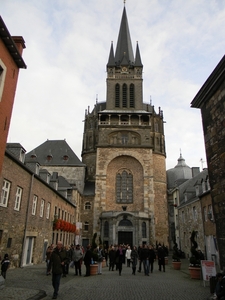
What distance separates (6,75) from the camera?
1035 centimetres

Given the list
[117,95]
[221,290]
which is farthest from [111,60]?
[221,290]

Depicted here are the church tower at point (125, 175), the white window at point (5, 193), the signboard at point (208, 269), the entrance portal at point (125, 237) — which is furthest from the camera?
the church tower at point (125, 175)

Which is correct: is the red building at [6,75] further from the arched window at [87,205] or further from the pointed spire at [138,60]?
the pointed spire at [138,60]

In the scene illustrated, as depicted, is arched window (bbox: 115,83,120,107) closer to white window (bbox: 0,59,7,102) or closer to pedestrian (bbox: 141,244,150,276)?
pedestrian (bbox: 141,244,150,276)

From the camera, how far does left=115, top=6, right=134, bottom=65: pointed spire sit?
49.4m

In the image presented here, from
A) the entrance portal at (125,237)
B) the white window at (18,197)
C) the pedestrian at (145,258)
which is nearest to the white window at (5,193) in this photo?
the white window at (18,197)

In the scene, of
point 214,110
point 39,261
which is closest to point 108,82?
A: point 39,261

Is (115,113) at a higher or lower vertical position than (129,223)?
higher

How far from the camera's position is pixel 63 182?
33938 millimetres

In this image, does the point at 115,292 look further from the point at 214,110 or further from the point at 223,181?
the point at 214,110

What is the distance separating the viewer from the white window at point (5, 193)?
13538 mm

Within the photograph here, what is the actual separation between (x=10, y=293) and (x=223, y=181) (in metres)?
7.46

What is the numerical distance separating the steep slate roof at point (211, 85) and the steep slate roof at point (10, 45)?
287 inches

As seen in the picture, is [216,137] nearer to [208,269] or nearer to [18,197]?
[208,269]
